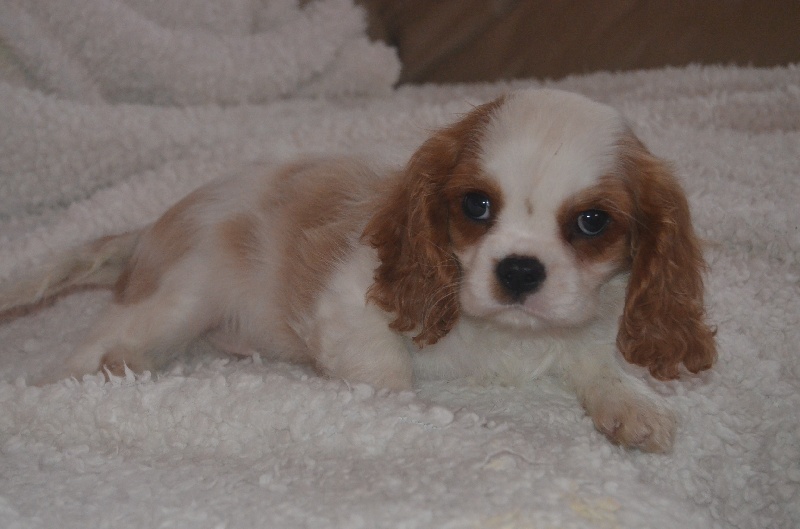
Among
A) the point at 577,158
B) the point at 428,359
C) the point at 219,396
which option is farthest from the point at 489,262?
the point at 219,396

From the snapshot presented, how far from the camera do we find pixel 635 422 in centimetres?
194

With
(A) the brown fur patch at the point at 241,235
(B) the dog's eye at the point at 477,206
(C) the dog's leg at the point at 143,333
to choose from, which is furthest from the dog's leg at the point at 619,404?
(C) the dog's leg at the point at 143,333

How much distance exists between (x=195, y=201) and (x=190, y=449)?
0.95 metres

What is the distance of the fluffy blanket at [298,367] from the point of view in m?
1.54

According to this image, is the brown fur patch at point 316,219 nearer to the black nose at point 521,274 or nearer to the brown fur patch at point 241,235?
the brown fur patch at point 241,235

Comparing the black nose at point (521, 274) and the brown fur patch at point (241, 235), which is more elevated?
the black nose at point (521, 274)

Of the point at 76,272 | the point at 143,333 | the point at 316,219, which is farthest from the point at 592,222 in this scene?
the point at 76,272

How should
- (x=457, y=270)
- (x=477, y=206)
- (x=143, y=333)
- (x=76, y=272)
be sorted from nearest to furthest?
(x=477, y=206) → (x=457, y=270) → (x=143, y=333) → (x=76, y=272)

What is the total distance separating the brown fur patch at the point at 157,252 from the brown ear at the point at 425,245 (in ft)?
2.16

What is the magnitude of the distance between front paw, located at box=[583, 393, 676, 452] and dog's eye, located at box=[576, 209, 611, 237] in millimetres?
400

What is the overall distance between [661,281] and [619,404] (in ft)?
0.94

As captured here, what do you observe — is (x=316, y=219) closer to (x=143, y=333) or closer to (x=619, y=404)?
(x=143, y=333)

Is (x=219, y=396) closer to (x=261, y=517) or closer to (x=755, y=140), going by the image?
(x=261, y=517)

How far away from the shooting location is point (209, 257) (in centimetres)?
252
